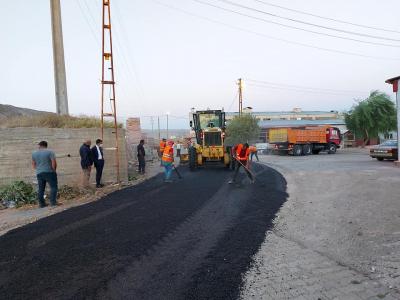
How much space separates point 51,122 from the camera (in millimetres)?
13203

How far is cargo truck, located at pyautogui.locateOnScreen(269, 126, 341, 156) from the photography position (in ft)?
98.5

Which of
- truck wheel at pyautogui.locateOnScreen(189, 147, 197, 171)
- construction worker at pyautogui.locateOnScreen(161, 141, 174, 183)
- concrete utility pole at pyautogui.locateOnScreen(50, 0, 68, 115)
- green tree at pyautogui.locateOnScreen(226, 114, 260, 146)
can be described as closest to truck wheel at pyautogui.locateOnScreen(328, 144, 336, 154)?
truck wheel at pyautogui.locateOnScreen(189, 147, 197, 171)

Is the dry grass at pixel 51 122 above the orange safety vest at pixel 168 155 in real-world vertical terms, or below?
above

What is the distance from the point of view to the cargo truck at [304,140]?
30016 millimetres

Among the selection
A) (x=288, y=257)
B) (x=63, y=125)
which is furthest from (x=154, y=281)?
(x=63, y=125)

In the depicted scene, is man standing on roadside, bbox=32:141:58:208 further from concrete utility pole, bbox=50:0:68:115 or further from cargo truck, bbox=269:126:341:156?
cargo truck, bbox=269:126:341:156

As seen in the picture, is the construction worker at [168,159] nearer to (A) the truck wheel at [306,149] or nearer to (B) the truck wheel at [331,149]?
(A) the truck wheel at [306,149]

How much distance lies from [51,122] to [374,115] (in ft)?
108

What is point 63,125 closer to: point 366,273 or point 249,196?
point 249,196

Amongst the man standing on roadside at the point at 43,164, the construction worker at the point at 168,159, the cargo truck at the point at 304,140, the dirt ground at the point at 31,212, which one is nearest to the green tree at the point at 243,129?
the cargo truck at the point at 304,140

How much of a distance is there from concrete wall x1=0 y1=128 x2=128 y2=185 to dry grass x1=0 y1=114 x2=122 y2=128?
2.18ft

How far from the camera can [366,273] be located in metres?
4.46

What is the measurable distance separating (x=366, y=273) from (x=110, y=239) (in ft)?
12.2

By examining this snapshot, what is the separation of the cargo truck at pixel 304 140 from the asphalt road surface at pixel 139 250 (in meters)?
21.3
